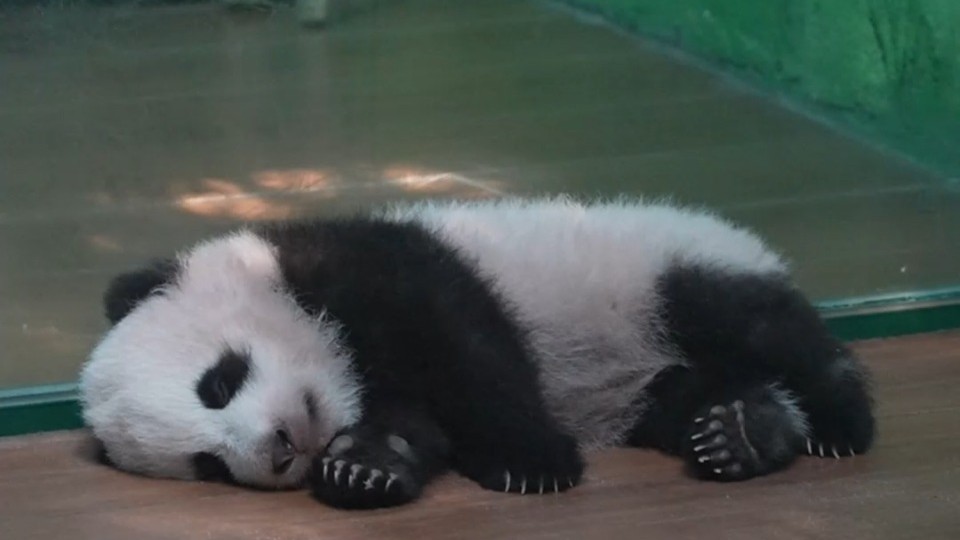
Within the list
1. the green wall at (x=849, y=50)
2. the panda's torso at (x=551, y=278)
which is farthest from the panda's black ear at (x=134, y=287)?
the green wall at (x=849, y=50)

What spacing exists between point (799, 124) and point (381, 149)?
1.34m

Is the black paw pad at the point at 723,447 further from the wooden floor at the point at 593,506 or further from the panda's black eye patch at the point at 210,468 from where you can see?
the panda's black eye patch at the point at 210,468

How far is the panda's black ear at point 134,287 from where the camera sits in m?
2.97

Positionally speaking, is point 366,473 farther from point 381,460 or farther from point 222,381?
point 222,381

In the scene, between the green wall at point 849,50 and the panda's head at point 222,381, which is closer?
the panda's head at point 222,381

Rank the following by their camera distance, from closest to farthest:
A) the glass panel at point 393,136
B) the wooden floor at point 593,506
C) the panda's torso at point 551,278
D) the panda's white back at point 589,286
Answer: the wooden floor at point 593,506 → the panda's torso at point 551,278 → the panda's white back at point 589,286 → the glass panel at point 393,136

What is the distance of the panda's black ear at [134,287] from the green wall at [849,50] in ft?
6.16

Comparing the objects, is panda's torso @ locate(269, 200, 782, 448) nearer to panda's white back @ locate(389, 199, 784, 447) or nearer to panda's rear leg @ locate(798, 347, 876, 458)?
panda's white back @ locate(389, 199, 784, 447)

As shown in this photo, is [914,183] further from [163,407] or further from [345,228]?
[163,407]

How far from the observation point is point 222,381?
2.72 m

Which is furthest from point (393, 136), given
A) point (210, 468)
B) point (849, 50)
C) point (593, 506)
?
point (593, 506)

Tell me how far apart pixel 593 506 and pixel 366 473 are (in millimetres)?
413

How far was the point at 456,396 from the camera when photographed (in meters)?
2.75

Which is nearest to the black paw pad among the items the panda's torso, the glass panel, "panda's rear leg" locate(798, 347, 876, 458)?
"panda's rear leg" locate(798, 347, 876, 458)
